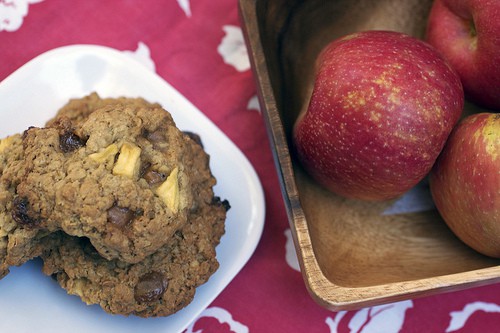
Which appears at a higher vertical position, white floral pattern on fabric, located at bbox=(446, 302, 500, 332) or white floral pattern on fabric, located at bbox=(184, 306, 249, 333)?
white floral pattern on fabric, located at bbox=(446, 302, 500, 332)

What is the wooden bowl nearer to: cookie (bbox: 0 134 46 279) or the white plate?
the white plate

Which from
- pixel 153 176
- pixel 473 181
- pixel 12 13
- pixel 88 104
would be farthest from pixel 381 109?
pixel 12 13

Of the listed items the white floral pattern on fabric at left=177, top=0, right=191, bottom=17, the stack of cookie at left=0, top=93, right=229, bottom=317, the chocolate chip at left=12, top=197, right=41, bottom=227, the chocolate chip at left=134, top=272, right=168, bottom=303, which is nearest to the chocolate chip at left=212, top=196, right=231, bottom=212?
the stack of cookie at left=0, top=93, right=229, bottom=317

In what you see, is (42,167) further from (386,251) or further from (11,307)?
(386,251)

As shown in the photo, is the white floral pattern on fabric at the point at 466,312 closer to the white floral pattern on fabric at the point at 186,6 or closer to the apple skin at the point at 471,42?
the apple skin at the point at 471,42

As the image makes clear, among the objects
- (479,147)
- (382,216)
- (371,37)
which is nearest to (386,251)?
(382,216)

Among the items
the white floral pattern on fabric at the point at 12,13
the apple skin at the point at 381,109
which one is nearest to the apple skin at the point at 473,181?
the apple skin at the point at 381,109

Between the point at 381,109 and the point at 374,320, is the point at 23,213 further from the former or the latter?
the point at 374,320
